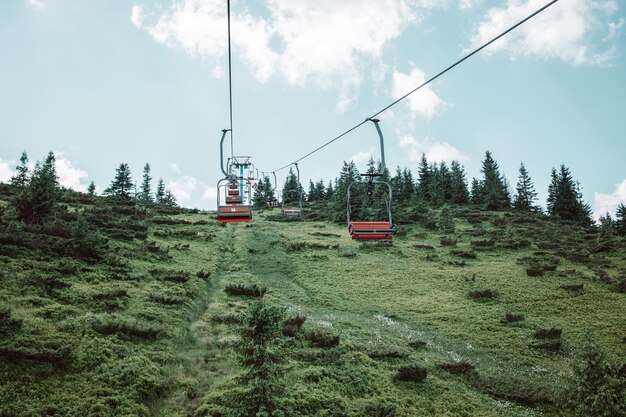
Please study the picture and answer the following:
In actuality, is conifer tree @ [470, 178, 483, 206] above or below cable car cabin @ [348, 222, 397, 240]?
above

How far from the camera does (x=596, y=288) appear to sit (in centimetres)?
2848

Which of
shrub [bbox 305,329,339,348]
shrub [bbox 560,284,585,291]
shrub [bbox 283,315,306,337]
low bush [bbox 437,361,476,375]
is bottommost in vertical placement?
low bush [bbox 437,361,476,375]

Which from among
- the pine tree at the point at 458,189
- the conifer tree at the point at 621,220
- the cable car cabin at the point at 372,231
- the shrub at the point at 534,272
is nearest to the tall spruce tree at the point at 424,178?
the pine tree at the point at 458,189

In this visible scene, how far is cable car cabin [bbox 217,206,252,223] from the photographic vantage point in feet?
58.2

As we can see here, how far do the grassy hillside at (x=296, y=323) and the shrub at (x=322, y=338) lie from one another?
75 mm

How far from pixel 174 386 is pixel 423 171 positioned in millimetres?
86544

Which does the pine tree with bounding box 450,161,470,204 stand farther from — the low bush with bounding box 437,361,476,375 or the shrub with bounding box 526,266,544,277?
the low bush with bounding box 437,361,476,375

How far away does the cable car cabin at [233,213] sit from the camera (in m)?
17.7

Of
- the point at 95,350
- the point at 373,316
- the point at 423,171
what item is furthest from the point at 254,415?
the point at 423,171

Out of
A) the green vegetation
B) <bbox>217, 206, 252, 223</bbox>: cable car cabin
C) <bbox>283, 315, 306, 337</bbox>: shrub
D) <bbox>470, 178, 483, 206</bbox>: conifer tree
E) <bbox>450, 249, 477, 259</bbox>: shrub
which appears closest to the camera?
the green vegetation

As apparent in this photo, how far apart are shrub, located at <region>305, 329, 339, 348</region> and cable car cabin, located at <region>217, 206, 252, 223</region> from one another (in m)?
6.54

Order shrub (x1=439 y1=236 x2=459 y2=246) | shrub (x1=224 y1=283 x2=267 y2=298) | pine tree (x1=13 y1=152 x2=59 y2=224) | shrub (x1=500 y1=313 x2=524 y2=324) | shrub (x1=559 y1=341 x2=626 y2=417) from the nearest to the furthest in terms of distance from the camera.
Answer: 1. shrub (x1=559 y1=341 x2=626 y2=417)
2. shrub (x1=500 y1=313 x2=524 y2=324)
3. shrub (x1=224 y1=283 x2=267 y2=298)
4. pine tree (x1=13 y1=152 x2=59 y2=224)
5. shrub (x1=439 y1=236 x2=459 y2=246)

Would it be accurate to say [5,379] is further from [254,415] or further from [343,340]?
[343,340]

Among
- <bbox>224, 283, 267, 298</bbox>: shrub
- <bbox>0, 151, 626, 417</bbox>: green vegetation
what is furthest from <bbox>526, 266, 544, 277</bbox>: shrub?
<bbox>224, 283, 267, 298</bbox>: shrub
